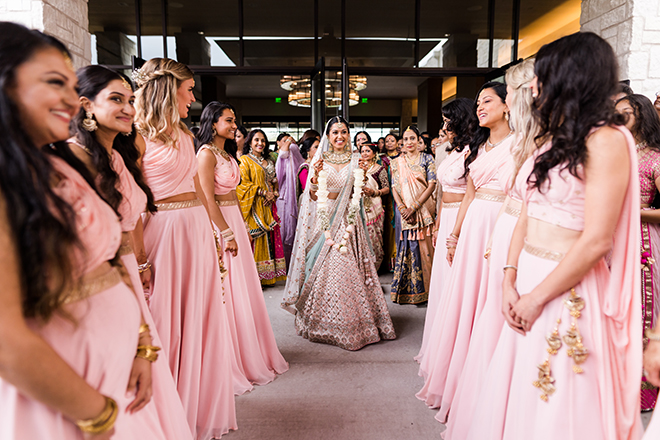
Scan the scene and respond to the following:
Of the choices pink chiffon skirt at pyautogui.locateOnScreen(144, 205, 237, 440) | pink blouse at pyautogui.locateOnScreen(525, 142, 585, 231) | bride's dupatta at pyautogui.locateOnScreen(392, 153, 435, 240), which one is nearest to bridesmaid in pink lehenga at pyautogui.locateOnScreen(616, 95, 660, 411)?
pink blouse at pyautogui.locateOnScreen(525, 142, 585, 231)

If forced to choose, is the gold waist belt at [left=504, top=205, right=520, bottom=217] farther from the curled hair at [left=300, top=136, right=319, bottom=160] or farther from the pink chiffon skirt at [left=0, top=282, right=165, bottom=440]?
the curled hair at [left=300, top=136, right=319, bottom=160]

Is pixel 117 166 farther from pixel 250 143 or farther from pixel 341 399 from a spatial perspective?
pixel 250 143

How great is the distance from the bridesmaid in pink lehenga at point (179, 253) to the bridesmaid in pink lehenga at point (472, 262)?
118cm

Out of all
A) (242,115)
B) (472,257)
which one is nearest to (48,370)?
(472,257)

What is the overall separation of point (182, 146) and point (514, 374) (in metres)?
1.78

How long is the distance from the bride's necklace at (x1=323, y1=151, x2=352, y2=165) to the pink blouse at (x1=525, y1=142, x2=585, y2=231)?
214 centimetres

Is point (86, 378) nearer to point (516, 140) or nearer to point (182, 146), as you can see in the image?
point (182, 146)

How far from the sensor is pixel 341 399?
2.50 metres

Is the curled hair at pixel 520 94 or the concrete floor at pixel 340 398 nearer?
the curled hair at pixel 520 94

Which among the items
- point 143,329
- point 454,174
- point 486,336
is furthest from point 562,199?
point 454,174

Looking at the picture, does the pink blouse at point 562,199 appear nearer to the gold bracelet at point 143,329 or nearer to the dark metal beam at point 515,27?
the gold bracelet at point 143,329

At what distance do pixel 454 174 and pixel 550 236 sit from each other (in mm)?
1604

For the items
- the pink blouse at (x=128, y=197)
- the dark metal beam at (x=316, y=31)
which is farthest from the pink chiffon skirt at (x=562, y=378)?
the dark metal beam at (x=316, y=31)

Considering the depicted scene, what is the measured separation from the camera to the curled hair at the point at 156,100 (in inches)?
80.6
